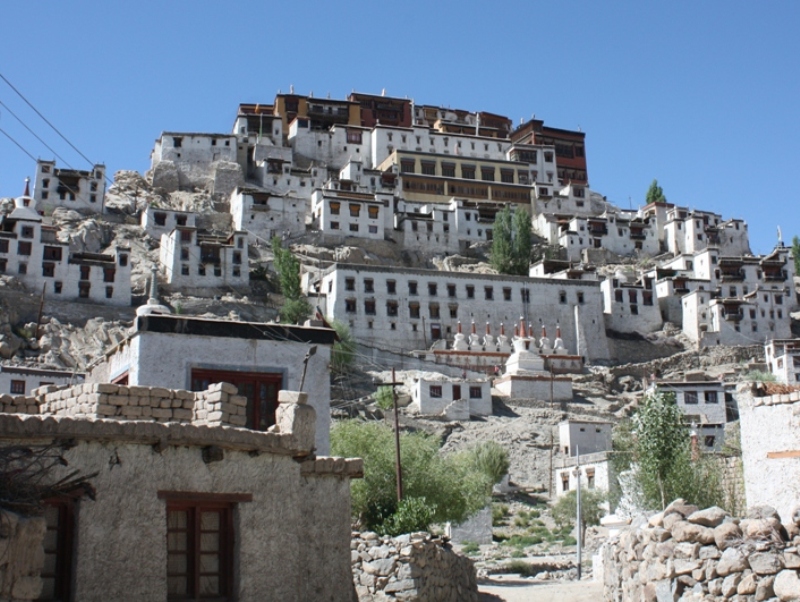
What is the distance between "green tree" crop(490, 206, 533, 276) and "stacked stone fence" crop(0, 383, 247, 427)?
68.3 metres

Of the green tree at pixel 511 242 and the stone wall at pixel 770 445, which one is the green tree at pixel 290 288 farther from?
the stone wall at pixel 770 445

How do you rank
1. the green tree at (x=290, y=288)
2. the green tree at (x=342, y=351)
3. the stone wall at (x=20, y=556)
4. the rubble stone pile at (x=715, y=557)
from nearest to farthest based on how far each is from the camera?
the stone wall at (x=20, y=556)
the rubble stone pile at (x=715, y=557)
the green tree at (x=342, y=351)
the green tree at (x=290, y=288)

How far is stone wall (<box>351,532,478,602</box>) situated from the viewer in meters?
16.2

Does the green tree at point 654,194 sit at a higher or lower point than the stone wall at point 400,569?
higher

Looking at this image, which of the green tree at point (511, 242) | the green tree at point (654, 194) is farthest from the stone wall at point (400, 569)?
the green tree at point (654, 194)

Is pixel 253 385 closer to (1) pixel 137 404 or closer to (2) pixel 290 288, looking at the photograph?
(1) pixel 137 404

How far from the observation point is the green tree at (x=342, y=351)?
60281 mm

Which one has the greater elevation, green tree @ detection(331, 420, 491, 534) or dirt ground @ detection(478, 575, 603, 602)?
green tree @ detection(331, 420, 491, 534)

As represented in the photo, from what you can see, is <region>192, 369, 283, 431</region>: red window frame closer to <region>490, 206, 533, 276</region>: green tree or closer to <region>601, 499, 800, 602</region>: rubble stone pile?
<region>601, 499, 800, 602</region>: rubble stone pile

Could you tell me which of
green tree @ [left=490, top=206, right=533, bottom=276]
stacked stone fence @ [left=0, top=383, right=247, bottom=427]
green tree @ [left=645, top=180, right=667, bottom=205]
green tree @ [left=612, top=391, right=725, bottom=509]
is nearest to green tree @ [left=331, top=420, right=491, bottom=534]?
green tree @ [left=612, top=391, right=725, bottom=509]

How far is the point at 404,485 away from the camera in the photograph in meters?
26.4

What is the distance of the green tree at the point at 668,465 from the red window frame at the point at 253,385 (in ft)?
44.4

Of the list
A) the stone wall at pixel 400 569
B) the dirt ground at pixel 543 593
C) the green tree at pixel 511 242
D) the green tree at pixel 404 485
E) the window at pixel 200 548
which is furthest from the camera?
the green tree at pixel 511 242

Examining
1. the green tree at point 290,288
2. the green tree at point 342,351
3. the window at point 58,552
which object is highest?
the green tree at point 290,288
